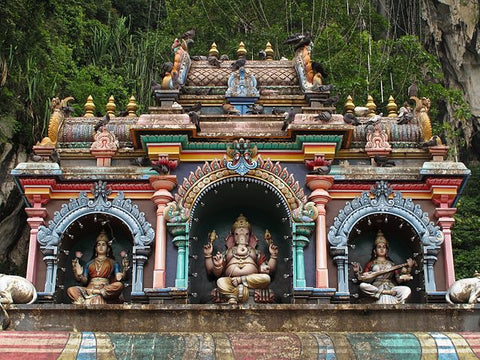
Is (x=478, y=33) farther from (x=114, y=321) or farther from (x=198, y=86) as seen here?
(x=114, y=321)

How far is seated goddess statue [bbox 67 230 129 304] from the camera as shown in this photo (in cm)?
1244

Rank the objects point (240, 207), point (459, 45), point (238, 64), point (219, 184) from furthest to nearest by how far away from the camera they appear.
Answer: point (459, 45), point (238, 64), point (240, 207), point (219, 184)

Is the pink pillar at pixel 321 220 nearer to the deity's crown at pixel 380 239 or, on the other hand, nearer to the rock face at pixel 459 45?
the deity's crown at pixel 380 239

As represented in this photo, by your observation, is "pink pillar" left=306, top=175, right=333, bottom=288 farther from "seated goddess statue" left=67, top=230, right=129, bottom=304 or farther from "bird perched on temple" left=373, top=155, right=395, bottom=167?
"seated goddess statue" left=67, top=230, right=129, bottom=304

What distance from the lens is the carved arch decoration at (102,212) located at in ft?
40.3

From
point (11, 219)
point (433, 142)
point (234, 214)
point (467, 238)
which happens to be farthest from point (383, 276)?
point (11, 219)

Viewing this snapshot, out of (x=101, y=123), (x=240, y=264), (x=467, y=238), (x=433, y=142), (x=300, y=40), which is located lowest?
(x=240, y=264)

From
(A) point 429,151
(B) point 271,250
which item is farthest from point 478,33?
(B) point 271,250

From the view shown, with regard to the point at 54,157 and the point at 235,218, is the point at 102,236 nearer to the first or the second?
the point at 54,157

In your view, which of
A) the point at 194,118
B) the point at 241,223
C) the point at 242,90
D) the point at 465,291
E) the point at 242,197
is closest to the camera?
the point at 465,291

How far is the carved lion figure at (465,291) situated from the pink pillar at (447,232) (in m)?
0.77

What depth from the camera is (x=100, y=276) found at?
41.9ft

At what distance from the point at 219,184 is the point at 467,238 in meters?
10.9

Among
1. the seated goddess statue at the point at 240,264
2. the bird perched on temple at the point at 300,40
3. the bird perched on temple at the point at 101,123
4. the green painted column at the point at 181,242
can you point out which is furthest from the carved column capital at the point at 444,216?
the bird perched on temple at the point at 101,123
